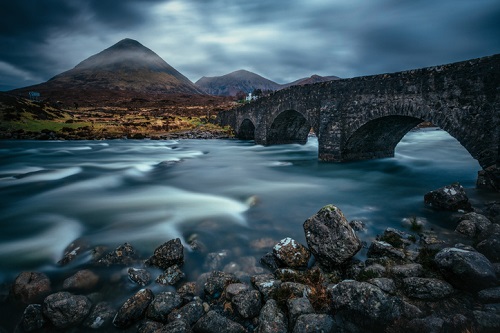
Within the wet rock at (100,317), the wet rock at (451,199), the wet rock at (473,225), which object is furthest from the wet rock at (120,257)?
the wet rock at (451,199)

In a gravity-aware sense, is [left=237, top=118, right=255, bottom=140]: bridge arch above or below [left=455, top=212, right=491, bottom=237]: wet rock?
above

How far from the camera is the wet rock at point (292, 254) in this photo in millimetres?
4422

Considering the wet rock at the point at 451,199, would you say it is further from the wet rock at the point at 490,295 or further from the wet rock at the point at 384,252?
the wet rock at the point at 490,295

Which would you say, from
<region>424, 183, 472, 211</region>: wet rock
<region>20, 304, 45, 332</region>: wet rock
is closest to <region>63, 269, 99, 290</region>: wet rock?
<region>20, 304, 45, 332</region>: wet rock

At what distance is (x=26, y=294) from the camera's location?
3.88 meters

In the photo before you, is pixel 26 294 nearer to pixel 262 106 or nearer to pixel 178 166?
pixel 178 166

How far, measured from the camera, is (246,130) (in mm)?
30500

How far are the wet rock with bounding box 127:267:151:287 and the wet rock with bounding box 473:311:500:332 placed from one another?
4.41m

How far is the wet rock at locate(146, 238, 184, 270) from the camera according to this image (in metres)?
4.61

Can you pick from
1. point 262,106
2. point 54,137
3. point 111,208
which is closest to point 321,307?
point 111,208

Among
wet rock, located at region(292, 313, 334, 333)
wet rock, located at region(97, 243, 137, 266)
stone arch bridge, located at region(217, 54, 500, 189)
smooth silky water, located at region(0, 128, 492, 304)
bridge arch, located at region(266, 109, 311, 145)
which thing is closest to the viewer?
wet rock, located at region(292, 313, 334, 333)

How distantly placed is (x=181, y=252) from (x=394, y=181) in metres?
9.66

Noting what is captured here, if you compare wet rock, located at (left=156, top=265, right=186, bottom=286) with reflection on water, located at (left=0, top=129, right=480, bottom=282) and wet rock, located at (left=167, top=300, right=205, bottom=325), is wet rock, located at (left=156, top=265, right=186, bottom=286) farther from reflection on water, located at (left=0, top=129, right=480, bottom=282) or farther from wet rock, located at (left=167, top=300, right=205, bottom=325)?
reflection on water, located at (left=0, top=129, right=480, bottom=282)

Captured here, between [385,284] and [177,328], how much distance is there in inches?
108
